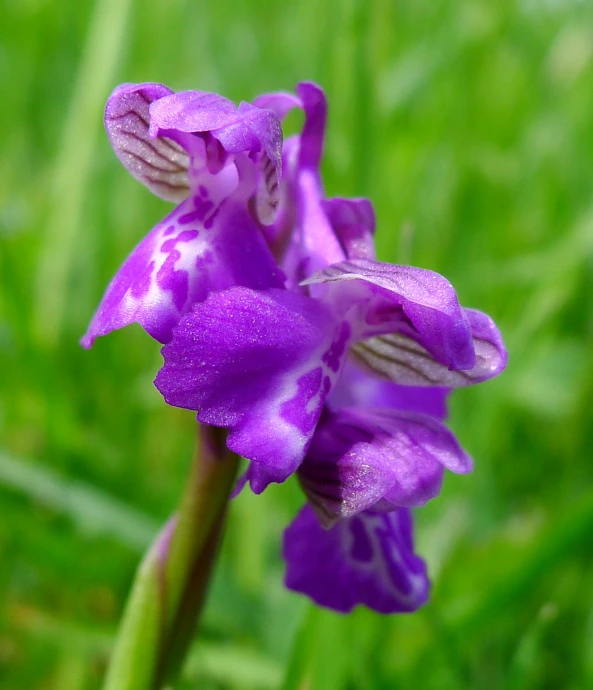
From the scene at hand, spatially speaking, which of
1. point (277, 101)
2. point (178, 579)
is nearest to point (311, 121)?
point (277, 101)

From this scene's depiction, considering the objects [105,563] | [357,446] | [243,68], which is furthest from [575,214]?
[357,446]

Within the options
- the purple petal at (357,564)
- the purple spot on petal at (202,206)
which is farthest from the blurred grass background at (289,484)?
the purple spot on petal at (202,206)

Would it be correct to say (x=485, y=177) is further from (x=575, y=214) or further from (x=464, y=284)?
(x=464, y=284)

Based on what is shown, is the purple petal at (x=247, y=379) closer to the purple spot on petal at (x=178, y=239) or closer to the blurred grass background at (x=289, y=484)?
the purple spot on petal at (x=178, y=239)

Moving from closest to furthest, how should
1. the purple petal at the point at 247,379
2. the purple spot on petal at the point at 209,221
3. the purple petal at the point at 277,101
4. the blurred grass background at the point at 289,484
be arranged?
the purple petal at the point at 247,379
the purple spot on petal at the point at 209,221
the purple petal at the point at 277,101
the blurred grass background at the point at 289,484

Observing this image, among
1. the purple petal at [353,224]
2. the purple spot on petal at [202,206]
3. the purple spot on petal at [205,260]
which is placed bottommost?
the purple spot on petal at [205,260]

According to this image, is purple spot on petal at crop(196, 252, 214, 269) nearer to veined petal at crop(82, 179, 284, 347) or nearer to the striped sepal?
veined petal at crop(82, 179, 284, 347)
